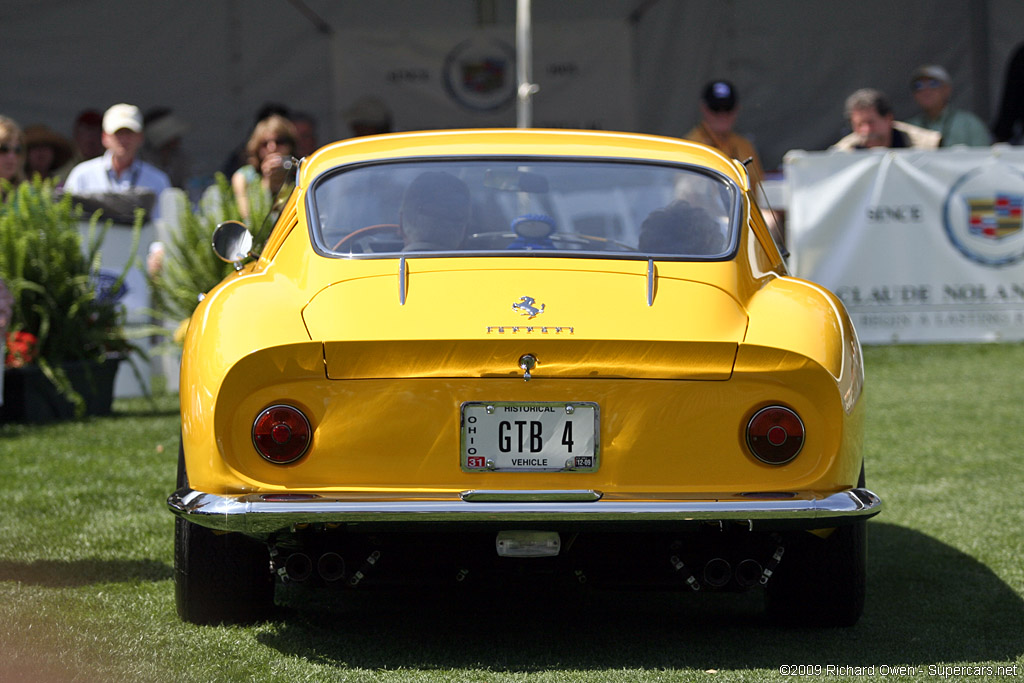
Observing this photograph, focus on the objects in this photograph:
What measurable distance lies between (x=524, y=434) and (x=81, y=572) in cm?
203

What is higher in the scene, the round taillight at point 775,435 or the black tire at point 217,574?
the round taillight at point 775,435

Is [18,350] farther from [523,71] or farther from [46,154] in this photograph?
[523,71]

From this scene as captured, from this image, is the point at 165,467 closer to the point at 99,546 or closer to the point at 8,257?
the point at 99,546

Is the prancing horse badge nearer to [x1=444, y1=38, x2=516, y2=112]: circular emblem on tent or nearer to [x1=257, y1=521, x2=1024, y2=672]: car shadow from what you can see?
[x1=257, y1=521, x2=1024, y2=672]: car shadow

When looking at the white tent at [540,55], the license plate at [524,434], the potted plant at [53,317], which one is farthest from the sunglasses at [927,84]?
the license plate at [524,434]

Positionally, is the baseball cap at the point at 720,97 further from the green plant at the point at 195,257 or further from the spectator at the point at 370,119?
the green plant at the point at 195,257

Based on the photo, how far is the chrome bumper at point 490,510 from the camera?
3441 mm

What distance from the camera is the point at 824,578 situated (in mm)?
4047

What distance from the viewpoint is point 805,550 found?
4.05 metres

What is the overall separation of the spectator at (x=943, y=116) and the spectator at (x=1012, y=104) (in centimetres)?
112

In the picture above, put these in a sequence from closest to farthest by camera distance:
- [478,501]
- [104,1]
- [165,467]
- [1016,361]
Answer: [478,501] < [165,467] < [1016,361] < [104,1]

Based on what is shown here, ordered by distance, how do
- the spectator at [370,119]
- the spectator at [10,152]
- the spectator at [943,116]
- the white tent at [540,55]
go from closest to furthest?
the spectator at [10,152] < the spectator at [370,119] < the spectator at [943,116] < the white tent at [540,55]

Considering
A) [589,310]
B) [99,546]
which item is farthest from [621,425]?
[99,546]

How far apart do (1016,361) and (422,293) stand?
7504mm
